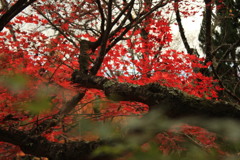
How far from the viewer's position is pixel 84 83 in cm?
393

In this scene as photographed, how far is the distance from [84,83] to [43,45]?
3206mm

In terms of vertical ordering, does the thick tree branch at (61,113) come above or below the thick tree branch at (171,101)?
below

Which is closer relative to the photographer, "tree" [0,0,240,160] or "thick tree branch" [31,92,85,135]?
"tree" [0,0,240,160]

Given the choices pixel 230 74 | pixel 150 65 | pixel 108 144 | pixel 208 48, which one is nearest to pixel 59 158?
pixel 108 144

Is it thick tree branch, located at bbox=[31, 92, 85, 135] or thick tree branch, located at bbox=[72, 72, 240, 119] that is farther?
thick tree branch, located at bbox=[31, 92, 85, 135]

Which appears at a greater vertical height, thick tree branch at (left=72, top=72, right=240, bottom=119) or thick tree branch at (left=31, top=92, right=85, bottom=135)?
thick tree branch at (left=72, top=72, right=240, bottom=119)

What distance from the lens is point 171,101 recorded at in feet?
6.97

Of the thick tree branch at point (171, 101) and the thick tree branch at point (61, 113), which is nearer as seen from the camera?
the thick tree branch at point (171, 101)

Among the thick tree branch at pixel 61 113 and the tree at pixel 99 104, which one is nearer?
the tree at pixel 99 104

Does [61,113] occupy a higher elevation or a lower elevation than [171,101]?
lower

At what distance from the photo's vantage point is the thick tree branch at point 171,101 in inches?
69.6

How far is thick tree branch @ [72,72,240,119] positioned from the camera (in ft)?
5.80

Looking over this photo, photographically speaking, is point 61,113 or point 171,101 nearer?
point 171,101

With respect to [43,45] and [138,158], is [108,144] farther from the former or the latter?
[43,45]
